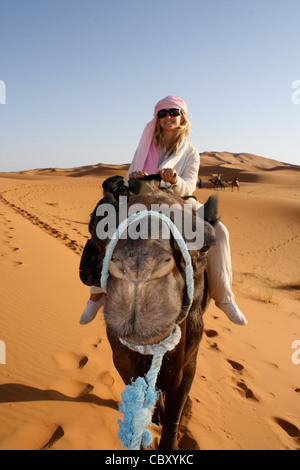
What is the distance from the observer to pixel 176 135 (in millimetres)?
3273

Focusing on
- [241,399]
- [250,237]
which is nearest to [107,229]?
[241,399]

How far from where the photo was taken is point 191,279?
174cm

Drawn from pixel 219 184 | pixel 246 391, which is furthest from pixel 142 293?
pixel 219 184

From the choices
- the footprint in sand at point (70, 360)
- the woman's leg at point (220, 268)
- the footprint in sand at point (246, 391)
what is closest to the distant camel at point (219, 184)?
the footprint in sand at point (246, 391)

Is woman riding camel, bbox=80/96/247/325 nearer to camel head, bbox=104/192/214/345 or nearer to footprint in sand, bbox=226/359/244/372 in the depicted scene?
camel head, bbox=104/192/214/345

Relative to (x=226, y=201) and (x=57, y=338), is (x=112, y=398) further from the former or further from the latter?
(x=226, y=201)

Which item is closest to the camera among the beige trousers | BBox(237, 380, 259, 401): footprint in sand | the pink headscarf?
the beige trousers

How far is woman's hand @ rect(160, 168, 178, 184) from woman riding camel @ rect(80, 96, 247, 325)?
0.30 m

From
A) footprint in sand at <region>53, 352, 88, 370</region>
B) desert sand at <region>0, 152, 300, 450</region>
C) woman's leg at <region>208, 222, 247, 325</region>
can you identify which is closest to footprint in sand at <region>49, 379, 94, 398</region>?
desert sand at <region>0, 152, 300, 450</region>

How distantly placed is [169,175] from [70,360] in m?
3.50

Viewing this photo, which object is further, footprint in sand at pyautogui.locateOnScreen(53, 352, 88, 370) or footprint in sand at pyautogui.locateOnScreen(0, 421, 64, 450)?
footprint in sand at pyautogui.locateOnScreen(53, 352, 88, 370)

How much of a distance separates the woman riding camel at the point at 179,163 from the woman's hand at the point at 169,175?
303mm

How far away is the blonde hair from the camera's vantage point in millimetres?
3279

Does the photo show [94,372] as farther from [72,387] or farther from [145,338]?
[145,338]
